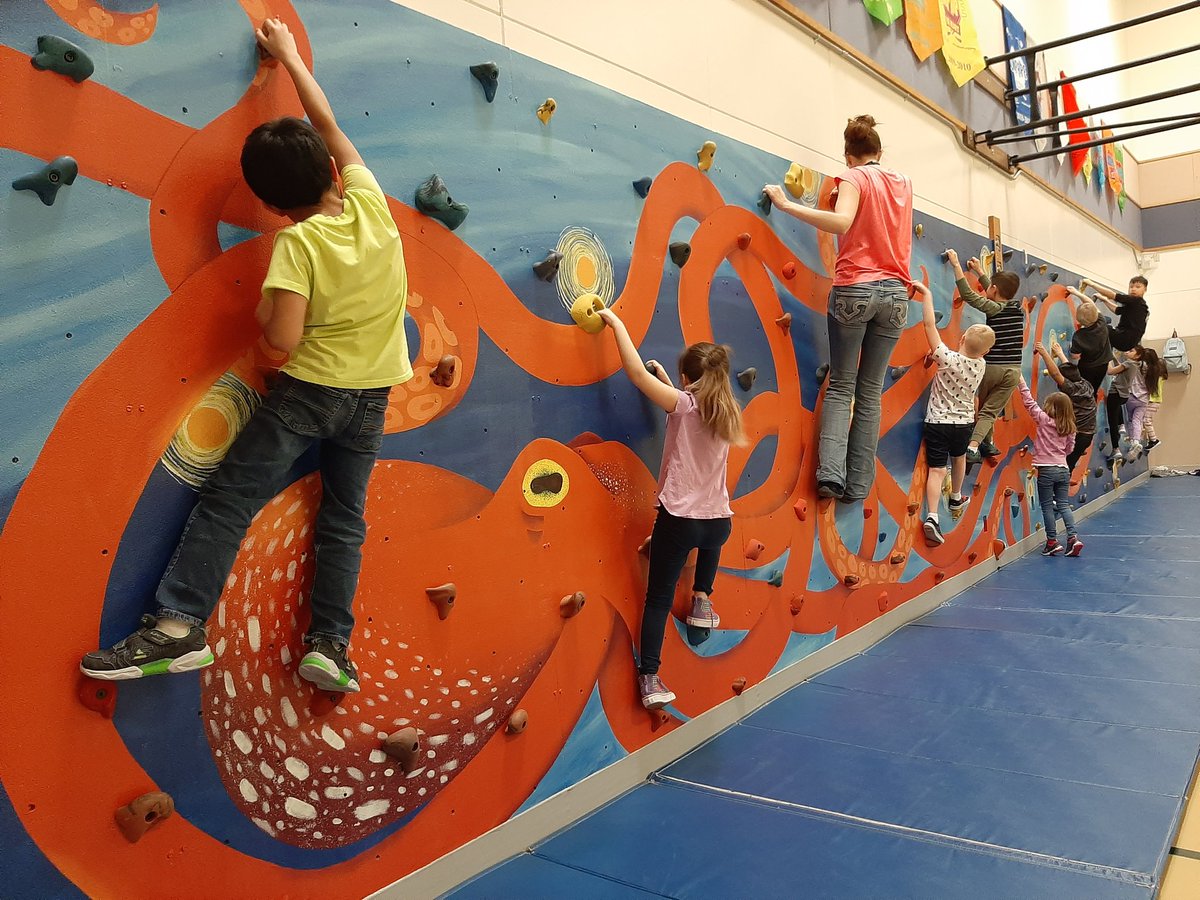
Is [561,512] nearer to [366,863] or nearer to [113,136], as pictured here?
[366,863]

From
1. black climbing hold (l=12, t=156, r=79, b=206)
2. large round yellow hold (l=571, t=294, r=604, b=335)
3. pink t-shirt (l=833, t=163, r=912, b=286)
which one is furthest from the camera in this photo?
pink t-shirt (l=833, t=163, r=912, b=286)

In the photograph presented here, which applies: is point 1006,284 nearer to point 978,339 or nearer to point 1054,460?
point 978,339

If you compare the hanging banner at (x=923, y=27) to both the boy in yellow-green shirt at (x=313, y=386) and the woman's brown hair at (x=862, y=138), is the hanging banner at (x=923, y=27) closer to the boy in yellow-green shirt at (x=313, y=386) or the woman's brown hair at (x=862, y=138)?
the woman's brown hair at (x=862, y=138)

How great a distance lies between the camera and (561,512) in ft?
8.32

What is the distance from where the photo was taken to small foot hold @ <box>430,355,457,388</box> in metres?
2.17

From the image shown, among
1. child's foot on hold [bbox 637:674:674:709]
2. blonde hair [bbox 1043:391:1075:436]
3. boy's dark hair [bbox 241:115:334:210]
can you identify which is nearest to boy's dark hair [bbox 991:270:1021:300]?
blonde hair [bbox 1043:391:1075:436]

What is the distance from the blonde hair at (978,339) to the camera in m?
4.88

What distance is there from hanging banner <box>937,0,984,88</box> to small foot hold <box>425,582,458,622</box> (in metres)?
4.95

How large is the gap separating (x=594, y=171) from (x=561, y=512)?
3.59ft

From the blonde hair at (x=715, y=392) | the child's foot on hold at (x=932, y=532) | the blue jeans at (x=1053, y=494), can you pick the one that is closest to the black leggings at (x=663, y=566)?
the blonde hair at (x=715, y=392)

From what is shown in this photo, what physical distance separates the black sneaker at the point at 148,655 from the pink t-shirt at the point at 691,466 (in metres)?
1.54

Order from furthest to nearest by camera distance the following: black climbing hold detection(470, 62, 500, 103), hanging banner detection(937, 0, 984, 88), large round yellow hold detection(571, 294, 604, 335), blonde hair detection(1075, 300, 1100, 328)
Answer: blonde hair detection(1075, 300, 1100, 328), hanging banner detection(937, 0, 984, 88), large round yellow hold detection(571, 294, 604, 335), black climbing hold detection(470, 62, 500, 103)

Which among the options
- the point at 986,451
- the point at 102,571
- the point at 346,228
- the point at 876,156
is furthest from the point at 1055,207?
the point at 102,571

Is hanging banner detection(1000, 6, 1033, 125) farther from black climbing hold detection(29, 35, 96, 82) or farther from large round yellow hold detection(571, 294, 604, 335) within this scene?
black climbing hold detection(29, 35, 96, 82)
